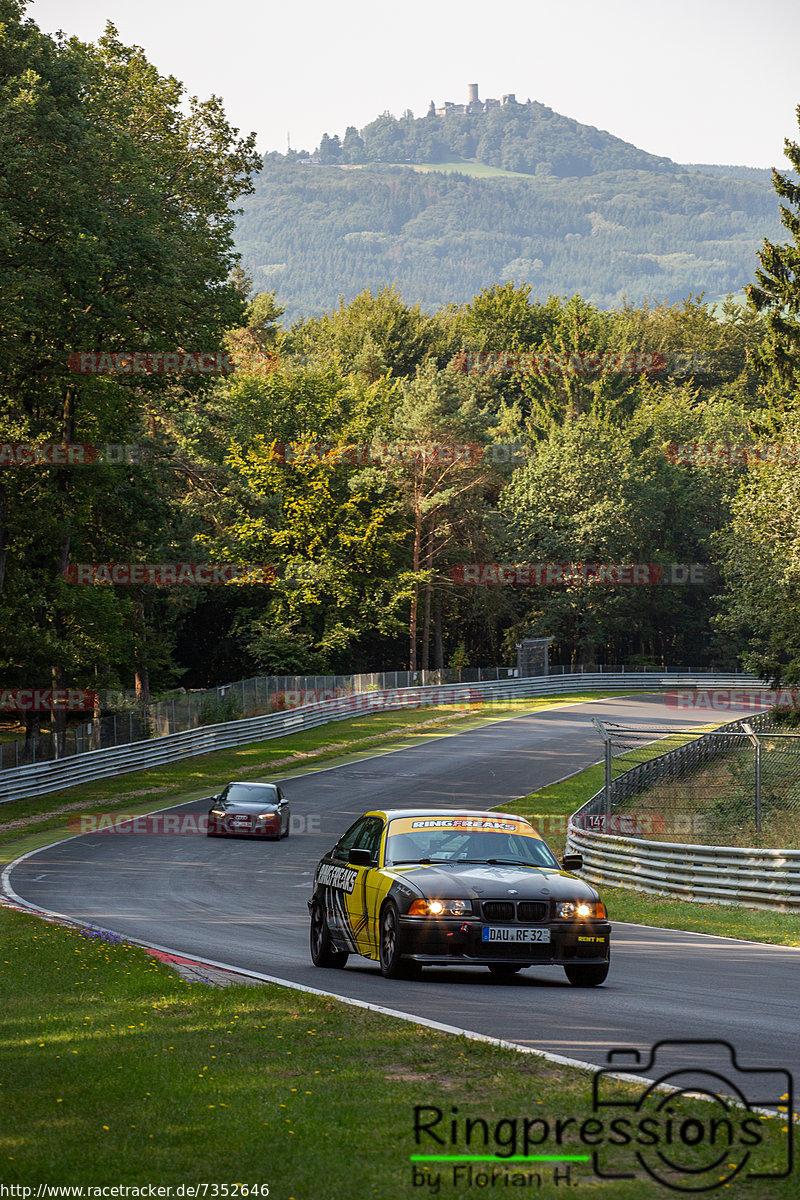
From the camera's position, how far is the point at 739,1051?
790cm

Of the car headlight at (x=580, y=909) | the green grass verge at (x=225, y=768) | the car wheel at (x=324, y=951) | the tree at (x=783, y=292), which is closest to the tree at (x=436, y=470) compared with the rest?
the green grass verge at (x=225, y=768)

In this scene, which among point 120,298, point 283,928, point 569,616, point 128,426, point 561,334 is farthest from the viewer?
point 561,334

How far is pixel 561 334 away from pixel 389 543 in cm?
3462

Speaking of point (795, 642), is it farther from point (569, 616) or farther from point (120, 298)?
point (569, 616)

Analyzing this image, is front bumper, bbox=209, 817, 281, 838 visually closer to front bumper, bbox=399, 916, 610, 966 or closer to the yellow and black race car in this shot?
the yellow and black race car

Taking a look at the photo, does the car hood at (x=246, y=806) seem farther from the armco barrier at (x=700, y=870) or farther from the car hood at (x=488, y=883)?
the car hood at (x=488, y=883)

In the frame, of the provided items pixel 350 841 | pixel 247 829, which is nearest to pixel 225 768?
pixel 247 829

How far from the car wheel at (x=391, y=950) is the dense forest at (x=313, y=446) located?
2512 centimetres

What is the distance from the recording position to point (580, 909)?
35.7 feet

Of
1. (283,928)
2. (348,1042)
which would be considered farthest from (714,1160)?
(283,928)

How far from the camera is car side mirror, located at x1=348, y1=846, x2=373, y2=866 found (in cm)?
1186

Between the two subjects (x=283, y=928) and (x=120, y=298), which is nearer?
(x=283, y=928)

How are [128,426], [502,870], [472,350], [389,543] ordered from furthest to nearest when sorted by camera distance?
[472,350] → [389,543] → [128,426] → [502,870]

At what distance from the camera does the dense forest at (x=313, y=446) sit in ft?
125
